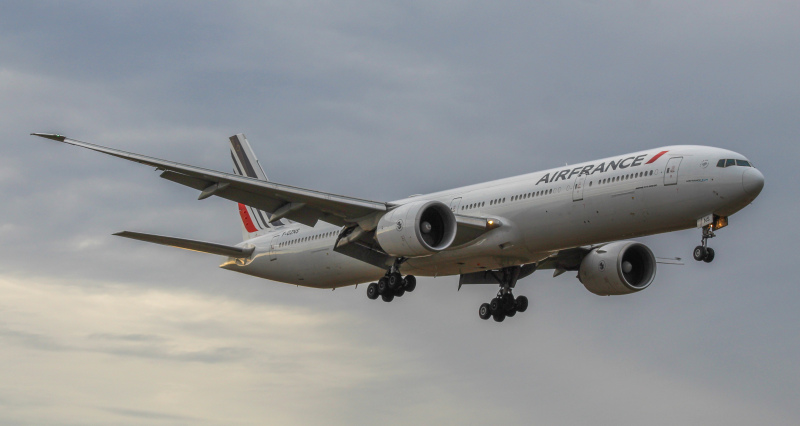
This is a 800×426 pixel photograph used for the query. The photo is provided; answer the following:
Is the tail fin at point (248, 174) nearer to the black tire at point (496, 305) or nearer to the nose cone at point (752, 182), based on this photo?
the black tire at point (496, 305)

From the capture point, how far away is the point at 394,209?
134 feet

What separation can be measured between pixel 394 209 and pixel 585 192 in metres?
7.18

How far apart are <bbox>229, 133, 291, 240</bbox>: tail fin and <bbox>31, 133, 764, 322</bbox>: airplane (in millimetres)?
3147

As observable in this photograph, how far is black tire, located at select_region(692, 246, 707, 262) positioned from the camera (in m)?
36.1

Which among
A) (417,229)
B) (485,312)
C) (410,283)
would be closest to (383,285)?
(410,283)

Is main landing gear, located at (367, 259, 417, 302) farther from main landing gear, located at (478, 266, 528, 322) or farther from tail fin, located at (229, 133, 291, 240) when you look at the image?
tail fin, located at (229, 133, 291, 240)

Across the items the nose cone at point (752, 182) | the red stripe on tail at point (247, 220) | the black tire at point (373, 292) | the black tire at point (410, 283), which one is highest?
the red stripe on tail at point (247, 220)

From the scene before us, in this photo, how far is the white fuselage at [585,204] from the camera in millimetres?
36156

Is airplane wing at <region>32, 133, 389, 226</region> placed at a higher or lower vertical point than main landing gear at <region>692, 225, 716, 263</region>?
higher

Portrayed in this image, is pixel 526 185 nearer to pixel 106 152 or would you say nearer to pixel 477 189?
pixel 477 189

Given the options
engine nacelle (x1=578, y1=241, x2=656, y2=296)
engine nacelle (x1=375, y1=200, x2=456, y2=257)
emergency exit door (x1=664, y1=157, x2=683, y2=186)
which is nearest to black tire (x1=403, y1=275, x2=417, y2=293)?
engine nacelle (x1=375, y1=200, x2=456, y2=257)

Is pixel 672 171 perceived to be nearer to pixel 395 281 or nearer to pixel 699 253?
pixel 699 253

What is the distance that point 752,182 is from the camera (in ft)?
117

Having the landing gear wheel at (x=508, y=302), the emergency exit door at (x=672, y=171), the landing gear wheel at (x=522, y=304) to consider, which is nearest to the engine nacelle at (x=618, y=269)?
the landing gear wheel at (x=522, y=304)
